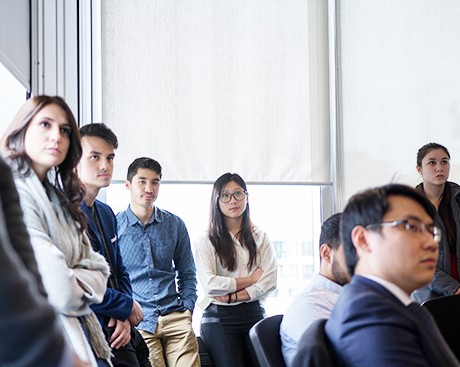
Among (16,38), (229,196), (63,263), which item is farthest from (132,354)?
(16,38)

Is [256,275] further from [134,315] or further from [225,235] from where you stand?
[134,315]

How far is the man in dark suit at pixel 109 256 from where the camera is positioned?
257 cm

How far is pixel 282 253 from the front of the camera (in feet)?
16.8

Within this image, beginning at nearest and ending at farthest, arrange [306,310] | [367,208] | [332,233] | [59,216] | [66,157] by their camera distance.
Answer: [367,208], [59,216], [66,157], [306,310], [332,233]

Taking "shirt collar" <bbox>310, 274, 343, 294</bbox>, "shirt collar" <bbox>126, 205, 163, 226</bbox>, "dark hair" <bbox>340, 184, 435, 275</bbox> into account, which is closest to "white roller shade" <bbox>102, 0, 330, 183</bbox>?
"shirt collar" <bbox>126, 205, 163, 226</bbox>

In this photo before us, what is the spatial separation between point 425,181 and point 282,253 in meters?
1.27

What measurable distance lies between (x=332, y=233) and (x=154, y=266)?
155 centimetres

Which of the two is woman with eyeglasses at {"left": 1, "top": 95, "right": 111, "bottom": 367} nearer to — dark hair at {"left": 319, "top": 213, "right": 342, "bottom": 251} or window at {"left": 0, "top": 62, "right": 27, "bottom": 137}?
dark hair at {"left": 319, "top": 213, "right": 342, "bottom": 251}

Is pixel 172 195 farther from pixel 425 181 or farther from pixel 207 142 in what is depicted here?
pixel 425 181

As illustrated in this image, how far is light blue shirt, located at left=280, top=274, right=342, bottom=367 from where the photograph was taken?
218 centimetres

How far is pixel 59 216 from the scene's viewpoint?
2.02m

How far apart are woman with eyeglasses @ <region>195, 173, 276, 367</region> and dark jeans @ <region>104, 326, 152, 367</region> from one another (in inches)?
42.5

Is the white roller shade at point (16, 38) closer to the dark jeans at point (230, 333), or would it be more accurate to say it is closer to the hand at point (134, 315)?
the hand at point (134, 315)

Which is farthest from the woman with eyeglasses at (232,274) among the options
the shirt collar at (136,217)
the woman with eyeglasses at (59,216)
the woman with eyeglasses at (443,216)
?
the woman with eyeglasses at (59,216)
